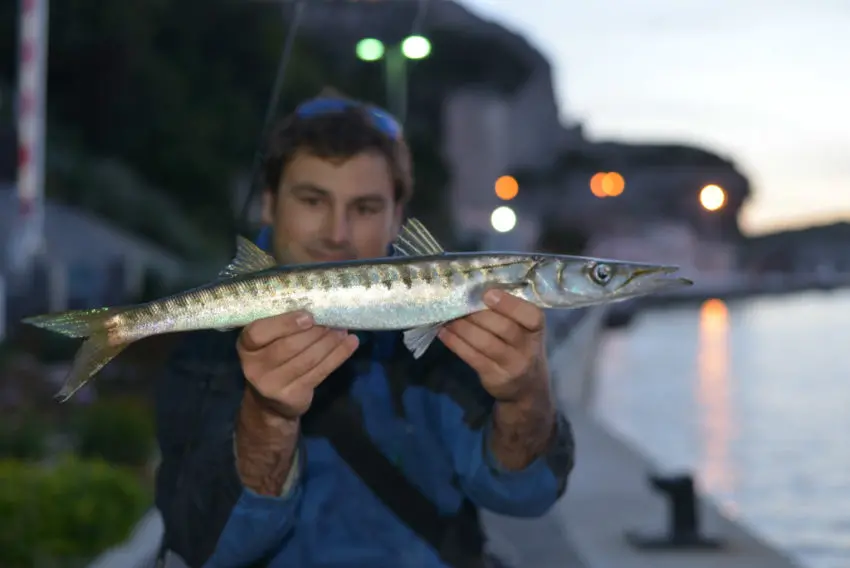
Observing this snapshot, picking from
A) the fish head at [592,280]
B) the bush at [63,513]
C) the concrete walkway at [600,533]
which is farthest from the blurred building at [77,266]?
the fish head at [592,280]

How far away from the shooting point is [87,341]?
388 centimetres

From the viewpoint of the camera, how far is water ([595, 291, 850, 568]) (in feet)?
66.2

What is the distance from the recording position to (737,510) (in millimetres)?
20312

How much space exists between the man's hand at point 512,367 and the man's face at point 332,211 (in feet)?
3.14

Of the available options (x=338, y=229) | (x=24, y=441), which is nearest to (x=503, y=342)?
(x=338, y=229)

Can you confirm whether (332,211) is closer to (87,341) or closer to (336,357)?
(336,357)

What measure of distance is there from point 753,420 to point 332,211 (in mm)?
34722

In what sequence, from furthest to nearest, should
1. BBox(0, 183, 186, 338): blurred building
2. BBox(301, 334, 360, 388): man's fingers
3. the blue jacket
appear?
1. BBox(0, 183, 186, 338): blurred building
2. the blue jacket
3. BBox(301, 334, 360, 388): man's fingers

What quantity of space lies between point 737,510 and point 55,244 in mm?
20451

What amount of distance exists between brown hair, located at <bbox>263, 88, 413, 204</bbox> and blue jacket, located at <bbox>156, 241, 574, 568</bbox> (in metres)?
0.75

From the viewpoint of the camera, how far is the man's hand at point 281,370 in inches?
151

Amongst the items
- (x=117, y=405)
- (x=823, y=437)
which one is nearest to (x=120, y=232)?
(x=823, y=437)

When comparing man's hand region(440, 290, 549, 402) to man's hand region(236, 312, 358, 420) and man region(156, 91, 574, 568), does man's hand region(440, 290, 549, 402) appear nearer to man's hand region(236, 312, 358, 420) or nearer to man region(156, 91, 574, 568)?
man region(156, 91, 574, 568)

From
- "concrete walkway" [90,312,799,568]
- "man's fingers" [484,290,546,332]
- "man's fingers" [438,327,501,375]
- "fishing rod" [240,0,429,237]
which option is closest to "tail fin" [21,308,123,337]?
"man's fingers" [438,327,501,375]
